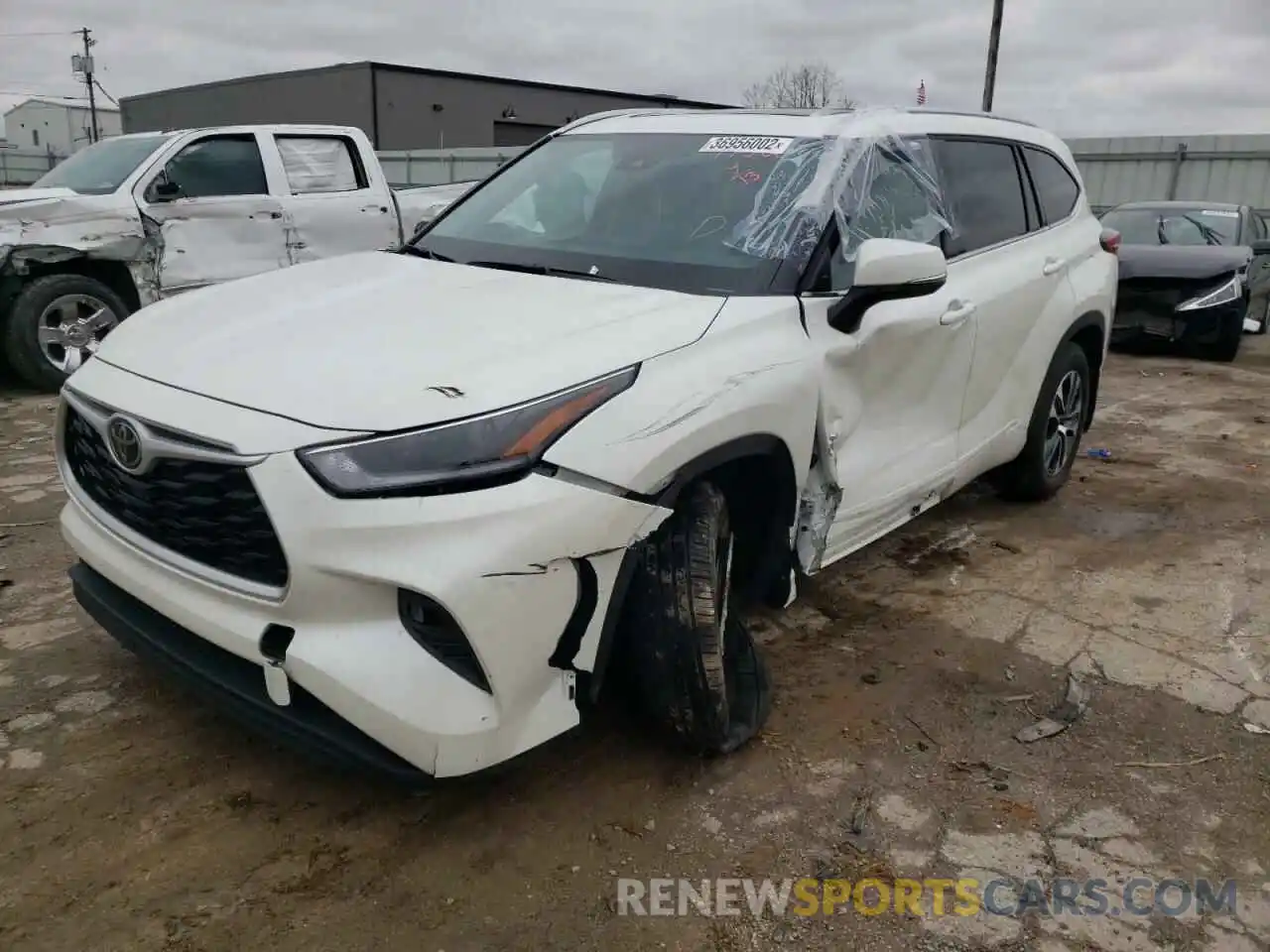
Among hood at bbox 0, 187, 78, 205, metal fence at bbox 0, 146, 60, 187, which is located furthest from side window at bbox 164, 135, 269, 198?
metal fence at bbox 0, 146, 60, 187

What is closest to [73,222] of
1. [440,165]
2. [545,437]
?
[545,437]

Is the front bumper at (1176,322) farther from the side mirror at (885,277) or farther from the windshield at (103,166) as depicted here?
the windshield at (103,166)

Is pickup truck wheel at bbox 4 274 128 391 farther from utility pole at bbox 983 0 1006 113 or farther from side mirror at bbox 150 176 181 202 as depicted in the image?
utility pole at bbox 983 0 1006 113

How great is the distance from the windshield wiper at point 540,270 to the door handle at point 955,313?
126 centimetres

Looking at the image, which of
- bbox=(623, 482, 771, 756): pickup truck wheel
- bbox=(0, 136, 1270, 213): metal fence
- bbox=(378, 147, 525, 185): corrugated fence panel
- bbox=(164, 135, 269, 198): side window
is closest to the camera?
bbox=(623, 482, 771, 756): pickup truck wheel

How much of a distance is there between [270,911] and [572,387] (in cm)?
133

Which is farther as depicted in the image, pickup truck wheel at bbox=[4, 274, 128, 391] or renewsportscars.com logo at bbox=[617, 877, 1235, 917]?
pickup truck wheel at bbox=[4, 274, 128, 391]

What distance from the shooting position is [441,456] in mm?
2096

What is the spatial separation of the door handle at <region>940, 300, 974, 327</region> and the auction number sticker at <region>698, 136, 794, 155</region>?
2.63 ft

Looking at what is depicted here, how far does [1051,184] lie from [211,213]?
6022 millimetres

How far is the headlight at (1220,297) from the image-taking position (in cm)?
944

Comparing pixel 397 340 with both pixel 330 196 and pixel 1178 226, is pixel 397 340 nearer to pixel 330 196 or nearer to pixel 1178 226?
pixel 330 196

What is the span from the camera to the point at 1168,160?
686 inches

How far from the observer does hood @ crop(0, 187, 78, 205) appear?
7016 millimetres
